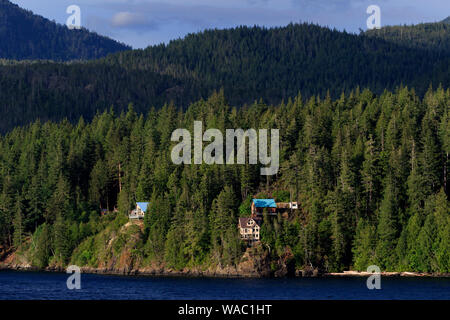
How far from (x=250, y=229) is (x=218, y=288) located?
26.6 metres

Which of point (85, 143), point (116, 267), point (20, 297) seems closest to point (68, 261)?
point (116, 267)

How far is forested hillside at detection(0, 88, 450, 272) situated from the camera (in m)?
127

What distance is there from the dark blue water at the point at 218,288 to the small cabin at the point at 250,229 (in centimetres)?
1176

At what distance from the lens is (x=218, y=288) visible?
10462cm

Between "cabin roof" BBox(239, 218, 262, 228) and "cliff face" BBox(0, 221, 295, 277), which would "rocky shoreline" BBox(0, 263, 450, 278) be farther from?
"cabin roof" BBox(239, 218, 262, 228)

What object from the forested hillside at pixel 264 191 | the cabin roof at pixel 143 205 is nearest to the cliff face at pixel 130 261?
the forested hillside at pixel 264 191

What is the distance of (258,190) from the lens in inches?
5778

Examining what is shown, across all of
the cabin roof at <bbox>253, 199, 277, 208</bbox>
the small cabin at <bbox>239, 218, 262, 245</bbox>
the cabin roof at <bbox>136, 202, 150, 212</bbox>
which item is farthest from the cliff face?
the cabin roof at <bbox>253, 199, 277, 208</bbox>

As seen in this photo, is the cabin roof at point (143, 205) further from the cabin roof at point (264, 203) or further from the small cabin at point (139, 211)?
the cabin roof at point (264, 203)

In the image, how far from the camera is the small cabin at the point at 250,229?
129250 mm

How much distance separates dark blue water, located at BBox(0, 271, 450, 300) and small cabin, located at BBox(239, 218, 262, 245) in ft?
38.6
